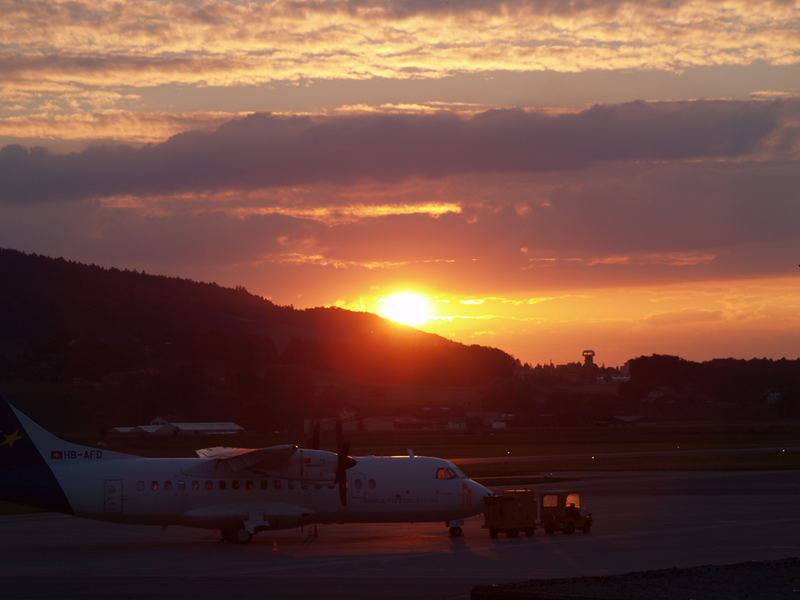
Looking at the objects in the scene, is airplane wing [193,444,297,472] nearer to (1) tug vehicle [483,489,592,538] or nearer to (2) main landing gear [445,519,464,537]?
(2) main landing gear [445,519,464,537]

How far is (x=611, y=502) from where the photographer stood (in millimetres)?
47156

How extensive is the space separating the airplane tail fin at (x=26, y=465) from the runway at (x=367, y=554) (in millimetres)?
1785

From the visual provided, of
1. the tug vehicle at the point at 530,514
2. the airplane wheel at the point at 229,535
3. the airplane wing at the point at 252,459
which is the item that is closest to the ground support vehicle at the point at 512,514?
the tug vehicle at the point at 530,514

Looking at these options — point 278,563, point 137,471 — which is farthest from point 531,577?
point 137,471

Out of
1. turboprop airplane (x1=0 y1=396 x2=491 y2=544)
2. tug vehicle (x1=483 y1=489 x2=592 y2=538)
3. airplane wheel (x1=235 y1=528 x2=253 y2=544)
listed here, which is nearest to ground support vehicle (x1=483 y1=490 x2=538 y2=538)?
tug vehicle (x1=483 y1=489 x2=592 y2=538)

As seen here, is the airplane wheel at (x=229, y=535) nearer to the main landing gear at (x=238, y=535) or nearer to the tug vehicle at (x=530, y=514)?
the main landing gear at (x=238, y=535)

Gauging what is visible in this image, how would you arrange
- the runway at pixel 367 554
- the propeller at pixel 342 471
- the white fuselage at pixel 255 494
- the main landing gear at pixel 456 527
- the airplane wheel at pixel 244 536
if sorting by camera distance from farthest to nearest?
the main landing gear at pixel 456 527, the airplane wheel at pixel 244 536, the propeller at pixel 342 471, the white fuselage at pixel 255 494, the runway at pixel 367 554

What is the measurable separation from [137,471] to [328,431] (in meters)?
90.5

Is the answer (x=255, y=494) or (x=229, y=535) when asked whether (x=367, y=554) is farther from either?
(x=229, y=535)

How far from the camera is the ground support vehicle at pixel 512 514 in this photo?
35.0 meters

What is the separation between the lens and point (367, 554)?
31.4 meters

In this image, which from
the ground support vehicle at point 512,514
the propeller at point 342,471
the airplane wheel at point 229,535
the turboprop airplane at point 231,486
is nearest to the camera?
the turboprop airplane at point 231,486

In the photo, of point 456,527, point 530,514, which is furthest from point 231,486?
point 530,514

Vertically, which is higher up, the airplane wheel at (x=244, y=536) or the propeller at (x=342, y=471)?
the propeller at (x=342, y=471)
